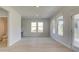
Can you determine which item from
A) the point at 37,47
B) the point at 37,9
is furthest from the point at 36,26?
the point at 37,47

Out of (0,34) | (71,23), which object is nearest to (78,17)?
(71,23)

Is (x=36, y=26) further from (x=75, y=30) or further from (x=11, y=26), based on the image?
(x=75, y=30)

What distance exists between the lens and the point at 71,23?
6.14 meters

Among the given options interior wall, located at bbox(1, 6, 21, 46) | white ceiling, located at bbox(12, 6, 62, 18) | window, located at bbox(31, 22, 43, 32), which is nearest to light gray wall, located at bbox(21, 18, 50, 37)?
window, located at bbox(31, 22, 43, 32)

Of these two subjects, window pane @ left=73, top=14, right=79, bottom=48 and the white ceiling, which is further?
the white ceiling

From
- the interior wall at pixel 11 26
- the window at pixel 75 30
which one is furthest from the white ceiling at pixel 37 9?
the window at pixel 75 30

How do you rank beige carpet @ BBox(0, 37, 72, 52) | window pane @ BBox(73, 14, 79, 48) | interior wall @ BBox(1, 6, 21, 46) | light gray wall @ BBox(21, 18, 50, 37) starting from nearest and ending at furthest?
1. beige carpet @ BBox(0, 37, 72, 52)
2. window pane @ BBox(73, 14, 79, 48)
3. interior wall @ BBox(1, 6, 21, 46)
4. light gray wall @ BBox(21, 18, 50, 37)

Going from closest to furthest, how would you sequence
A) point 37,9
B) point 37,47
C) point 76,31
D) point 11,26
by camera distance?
point 76,31
point 37,47
point 11,26
point 37,9

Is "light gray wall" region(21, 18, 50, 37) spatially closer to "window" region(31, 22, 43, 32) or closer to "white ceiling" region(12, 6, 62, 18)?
"window" region(31, 22, 43, 32)

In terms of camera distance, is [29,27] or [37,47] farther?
[29,27]

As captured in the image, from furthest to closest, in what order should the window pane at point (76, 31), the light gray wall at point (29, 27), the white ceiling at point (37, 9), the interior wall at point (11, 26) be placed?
the light gray wall at point (29, 27) < the interior wall at point (11, 26) < the white ceiling at point (37, 9) < the window pane at point (76, 31)

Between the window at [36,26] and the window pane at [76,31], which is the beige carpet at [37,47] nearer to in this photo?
the window pane at [76,31]
